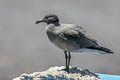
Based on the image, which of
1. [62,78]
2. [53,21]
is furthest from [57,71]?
[53,21]

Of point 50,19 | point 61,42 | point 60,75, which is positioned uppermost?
point 50,19

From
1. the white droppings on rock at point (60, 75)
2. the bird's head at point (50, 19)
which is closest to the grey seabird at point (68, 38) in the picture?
the bird's head at point (50, 19)

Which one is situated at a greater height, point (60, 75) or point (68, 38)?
point (68, 38)

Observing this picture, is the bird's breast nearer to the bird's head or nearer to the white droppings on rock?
the bird's head

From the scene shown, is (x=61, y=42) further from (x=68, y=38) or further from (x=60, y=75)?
(x=60, y=75)

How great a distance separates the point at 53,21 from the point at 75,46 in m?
0.52

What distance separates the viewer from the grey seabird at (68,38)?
7.20m

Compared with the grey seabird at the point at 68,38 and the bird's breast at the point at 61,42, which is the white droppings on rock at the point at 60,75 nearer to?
the grey seabird at the point at 68,38

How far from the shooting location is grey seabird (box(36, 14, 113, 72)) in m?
7.20

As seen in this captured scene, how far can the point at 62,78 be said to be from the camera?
7.18 meters

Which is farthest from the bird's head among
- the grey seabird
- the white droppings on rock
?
the white droppings on rock

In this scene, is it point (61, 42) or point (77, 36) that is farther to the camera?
point (77, 36)

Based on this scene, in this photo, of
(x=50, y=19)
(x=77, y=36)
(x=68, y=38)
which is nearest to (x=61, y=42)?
(x=68, y=38)

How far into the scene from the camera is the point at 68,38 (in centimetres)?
725
